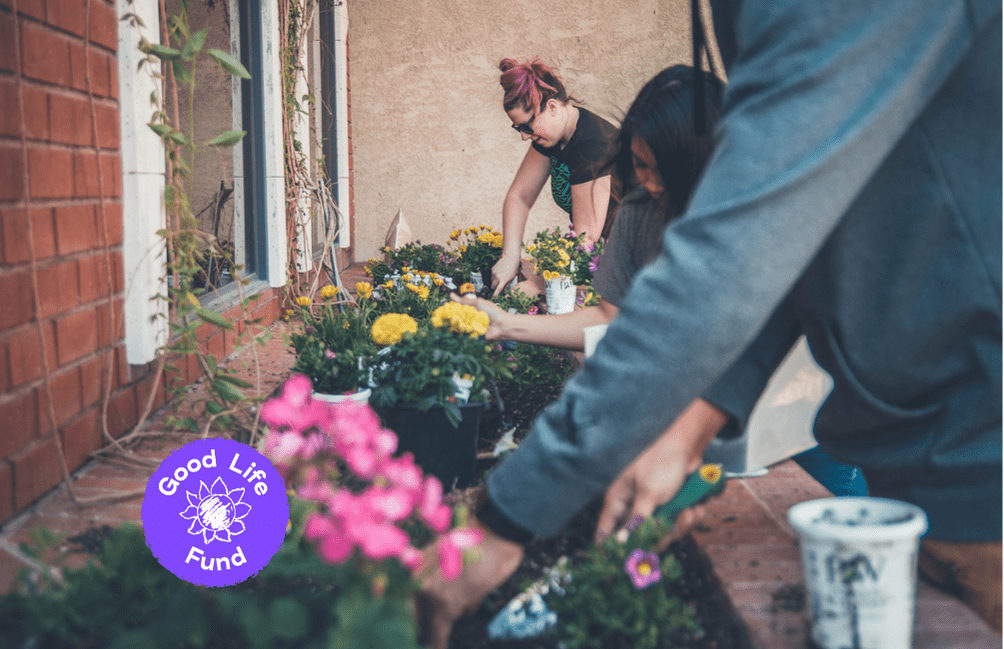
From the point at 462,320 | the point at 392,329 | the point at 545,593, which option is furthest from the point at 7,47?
the point at 545,593

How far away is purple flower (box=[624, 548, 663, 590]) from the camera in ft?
3.50

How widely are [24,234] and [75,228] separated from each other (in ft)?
0.76

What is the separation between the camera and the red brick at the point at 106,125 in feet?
6.00

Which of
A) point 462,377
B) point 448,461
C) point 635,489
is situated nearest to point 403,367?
point 462,377

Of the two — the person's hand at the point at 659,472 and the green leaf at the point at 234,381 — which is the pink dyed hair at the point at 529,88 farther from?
the person's hand at the point at 659,472

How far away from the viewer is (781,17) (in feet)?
2.45

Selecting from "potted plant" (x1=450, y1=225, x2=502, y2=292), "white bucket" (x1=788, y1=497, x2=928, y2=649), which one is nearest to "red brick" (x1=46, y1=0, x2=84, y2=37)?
"white bucket" (x1=788, y1=497, x2=928, y2=649)

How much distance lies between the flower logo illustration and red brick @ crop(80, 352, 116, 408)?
0.91 metres

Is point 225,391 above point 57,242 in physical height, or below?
below

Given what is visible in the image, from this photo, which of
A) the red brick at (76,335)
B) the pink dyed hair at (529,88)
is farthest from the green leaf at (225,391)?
the pink dyed hair at (529,88)

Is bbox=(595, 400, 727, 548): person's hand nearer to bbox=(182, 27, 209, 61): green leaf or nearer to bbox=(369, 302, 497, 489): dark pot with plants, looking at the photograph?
bbox=(369, 302, 497, 489): dark pot with plants

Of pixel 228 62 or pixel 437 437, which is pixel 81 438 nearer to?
pixel 437 437

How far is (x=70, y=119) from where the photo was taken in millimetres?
1689

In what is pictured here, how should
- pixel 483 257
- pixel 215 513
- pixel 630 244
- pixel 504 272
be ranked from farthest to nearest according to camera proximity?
pixel 483 257, pixel 504 272, pixel 630 244, pixel 215 513
